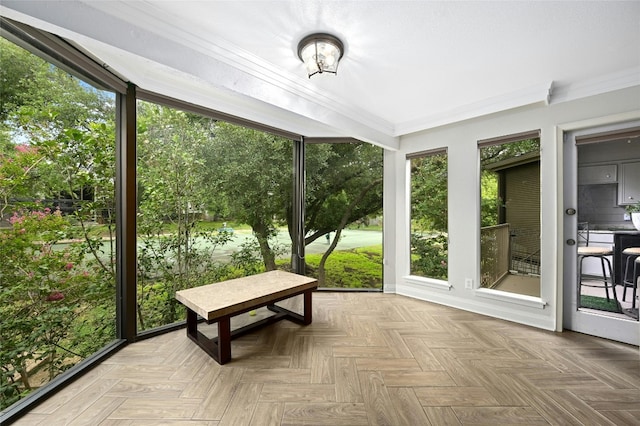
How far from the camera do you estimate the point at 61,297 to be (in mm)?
1808

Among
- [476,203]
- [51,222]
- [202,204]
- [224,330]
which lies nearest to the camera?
[51,222]

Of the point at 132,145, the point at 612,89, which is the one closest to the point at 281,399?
the point at 132,145

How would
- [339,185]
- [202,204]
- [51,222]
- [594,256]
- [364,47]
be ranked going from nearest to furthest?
[51,222] → [364,47] → [594,256] → [202,204] → [339,185]

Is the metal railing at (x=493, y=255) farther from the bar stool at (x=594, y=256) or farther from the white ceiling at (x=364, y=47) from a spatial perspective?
the white ceiling at (x=364, y=47)

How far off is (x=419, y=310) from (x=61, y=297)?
3.37 m

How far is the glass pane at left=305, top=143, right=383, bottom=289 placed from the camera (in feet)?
13.3

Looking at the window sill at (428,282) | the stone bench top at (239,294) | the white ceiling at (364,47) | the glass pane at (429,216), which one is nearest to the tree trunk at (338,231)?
the glass pane at (429,216)

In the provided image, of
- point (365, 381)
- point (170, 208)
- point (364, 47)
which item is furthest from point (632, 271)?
point (170, 208)

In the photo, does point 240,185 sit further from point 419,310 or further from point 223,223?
point 419,310

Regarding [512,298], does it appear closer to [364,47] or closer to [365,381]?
[365,381]

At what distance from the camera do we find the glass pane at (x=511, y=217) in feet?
9.21

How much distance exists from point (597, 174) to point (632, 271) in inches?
37.6

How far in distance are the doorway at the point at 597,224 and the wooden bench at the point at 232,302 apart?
2666 mm

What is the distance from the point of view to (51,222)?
176 cm
